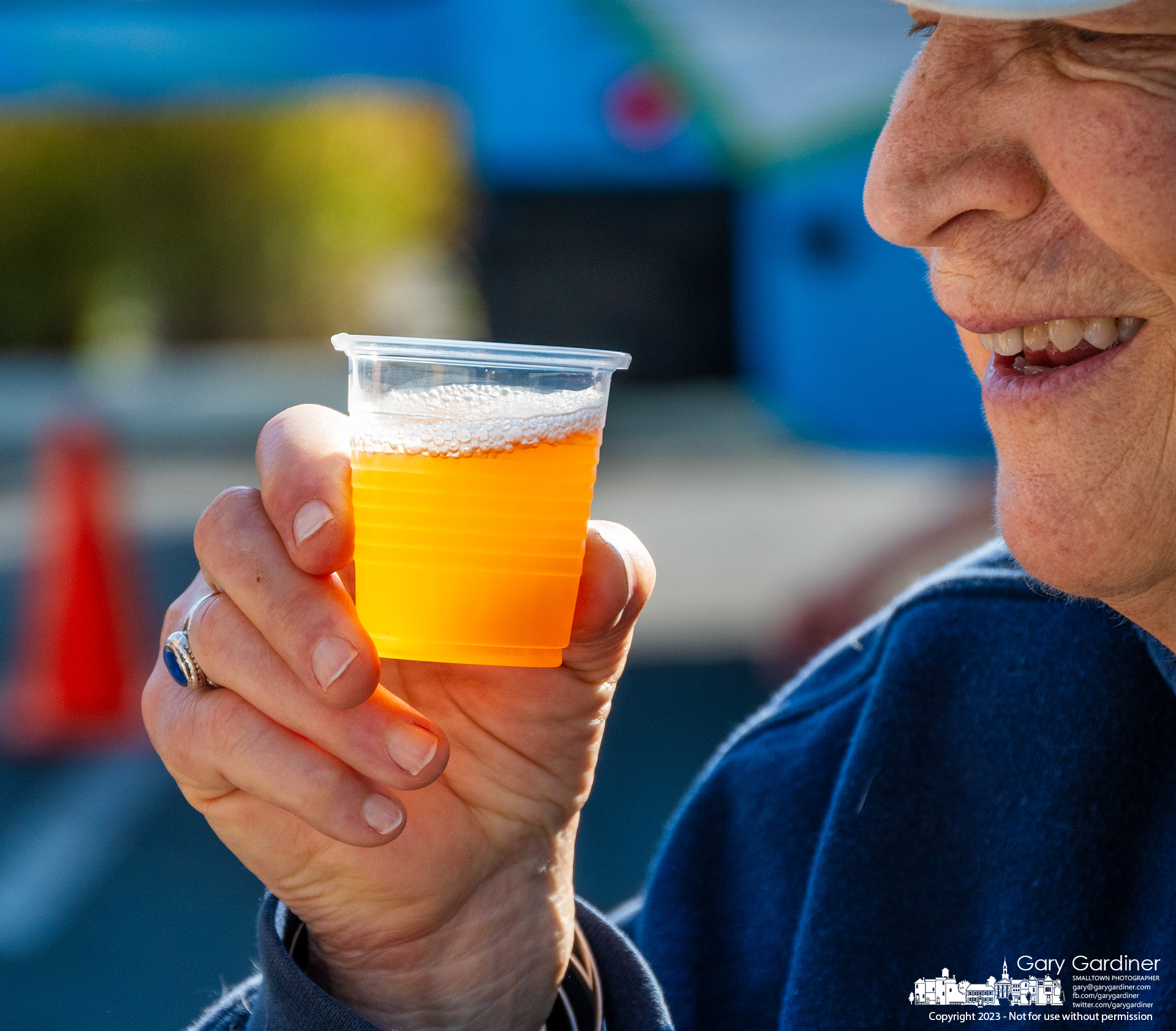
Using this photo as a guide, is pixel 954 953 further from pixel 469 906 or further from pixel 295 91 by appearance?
pixel 295 91

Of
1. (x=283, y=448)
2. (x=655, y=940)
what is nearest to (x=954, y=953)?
(x=655, y=940)

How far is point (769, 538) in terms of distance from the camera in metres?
8.88

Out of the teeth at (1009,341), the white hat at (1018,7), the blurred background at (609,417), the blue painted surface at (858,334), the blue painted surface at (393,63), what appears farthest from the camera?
the blue painted surface at (393,63)

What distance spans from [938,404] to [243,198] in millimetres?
18617

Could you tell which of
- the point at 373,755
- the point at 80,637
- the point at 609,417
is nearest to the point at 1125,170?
the point at 373,755

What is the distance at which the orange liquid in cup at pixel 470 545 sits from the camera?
4.61 ft

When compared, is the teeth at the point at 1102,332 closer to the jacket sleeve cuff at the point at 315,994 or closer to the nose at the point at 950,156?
the nose at the point at 950,156

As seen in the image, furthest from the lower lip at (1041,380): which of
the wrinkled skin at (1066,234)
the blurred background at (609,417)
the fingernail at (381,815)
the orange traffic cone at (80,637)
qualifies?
the orange traffic cone at (80,637)

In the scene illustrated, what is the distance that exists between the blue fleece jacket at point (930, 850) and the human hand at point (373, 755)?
111 mm

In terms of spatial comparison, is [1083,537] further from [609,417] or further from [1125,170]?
[609,417]

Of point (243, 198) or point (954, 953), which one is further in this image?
point (243, 198)

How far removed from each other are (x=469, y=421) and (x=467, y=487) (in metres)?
0.07

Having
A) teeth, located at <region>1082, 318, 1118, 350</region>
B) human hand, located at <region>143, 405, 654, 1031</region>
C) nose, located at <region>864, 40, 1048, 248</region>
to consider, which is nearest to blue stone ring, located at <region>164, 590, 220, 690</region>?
human hand, located at <region>143, 405, 654, 1031</region>

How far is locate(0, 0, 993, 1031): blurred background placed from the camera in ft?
14.9
